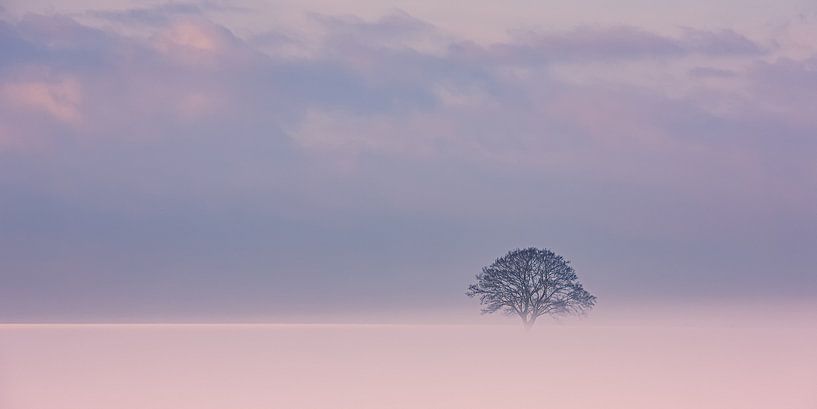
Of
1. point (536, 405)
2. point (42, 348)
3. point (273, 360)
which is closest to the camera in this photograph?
point (536, 405)

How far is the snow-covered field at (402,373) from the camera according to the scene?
38.1 metres

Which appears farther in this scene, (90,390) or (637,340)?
(637,340)

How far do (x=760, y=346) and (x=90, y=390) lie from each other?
44.5 meters

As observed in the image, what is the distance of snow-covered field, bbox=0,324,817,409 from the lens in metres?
38.1

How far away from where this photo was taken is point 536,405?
1447 inches

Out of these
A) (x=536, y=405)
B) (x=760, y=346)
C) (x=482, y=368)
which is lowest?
(x=536, y=405)

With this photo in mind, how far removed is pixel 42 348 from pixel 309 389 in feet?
90.8

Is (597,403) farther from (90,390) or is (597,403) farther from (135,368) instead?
(135,368)

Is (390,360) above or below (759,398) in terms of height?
above

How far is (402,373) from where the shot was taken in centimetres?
4750

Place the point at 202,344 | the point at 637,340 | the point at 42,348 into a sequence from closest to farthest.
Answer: the point at 42,348, the point at 202,344, the point at 637,340

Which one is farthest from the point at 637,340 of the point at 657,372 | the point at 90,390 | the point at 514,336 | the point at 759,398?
the point at 90,390

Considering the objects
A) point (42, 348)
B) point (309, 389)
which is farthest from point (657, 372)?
point (42, 348)

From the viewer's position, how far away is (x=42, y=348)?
205 ft
